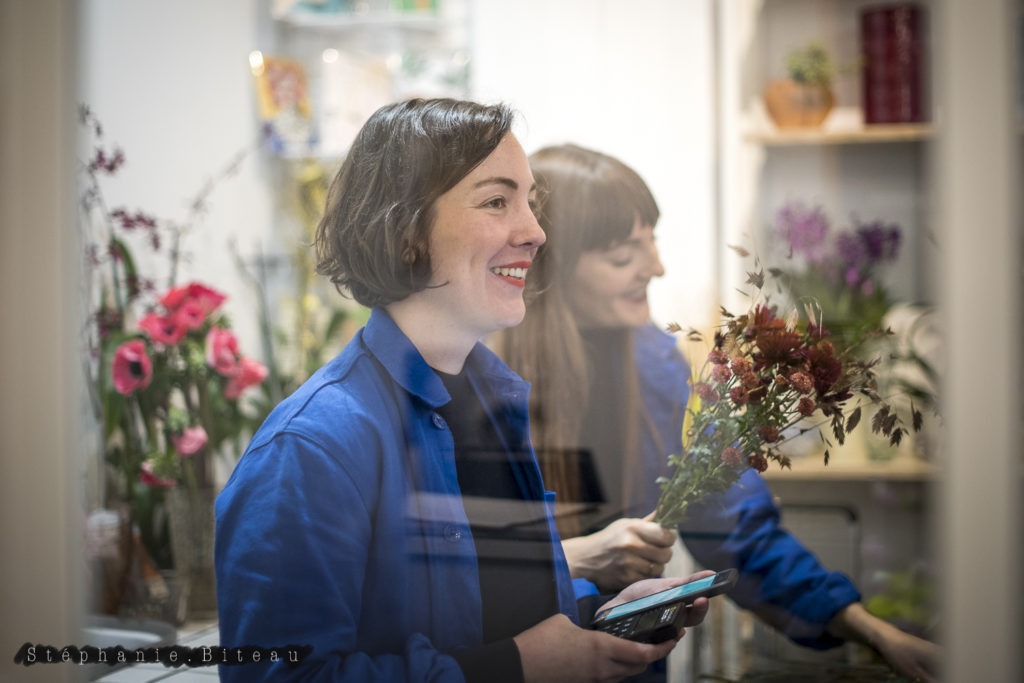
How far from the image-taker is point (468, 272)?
121 cm

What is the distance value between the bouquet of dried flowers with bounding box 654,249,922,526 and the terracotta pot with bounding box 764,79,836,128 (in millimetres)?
195

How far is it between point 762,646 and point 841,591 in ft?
0.43

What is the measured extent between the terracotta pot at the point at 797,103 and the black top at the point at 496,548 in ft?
1.80

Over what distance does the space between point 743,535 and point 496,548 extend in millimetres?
335

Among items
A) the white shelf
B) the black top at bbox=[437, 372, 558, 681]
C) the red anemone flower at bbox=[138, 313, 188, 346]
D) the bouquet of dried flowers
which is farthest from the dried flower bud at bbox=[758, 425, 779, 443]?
the red anemone flower at bbox=[138, 313, 188, 346]

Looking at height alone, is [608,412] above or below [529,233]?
below

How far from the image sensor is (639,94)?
1316mm

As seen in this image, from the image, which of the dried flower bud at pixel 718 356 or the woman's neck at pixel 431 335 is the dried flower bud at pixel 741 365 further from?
the woman's neck at pixel 431 335

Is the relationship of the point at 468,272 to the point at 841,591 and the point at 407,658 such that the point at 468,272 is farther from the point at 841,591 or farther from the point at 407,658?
the point at 841,591

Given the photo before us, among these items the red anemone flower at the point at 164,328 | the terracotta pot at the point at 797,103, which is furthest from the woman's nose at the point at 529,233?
the red anemone flower at the point at 164,328

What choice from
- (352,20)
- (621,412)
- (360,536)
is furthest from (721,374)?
(352,20)

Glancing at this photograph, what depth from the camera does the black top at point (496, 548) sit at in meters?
1.21

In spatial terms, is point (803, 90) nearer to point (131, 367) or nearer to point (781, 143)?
point (781, 143)

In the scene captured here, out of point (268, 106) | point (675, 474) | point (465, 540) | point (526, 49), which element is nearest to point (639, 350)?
point (675, 474)
